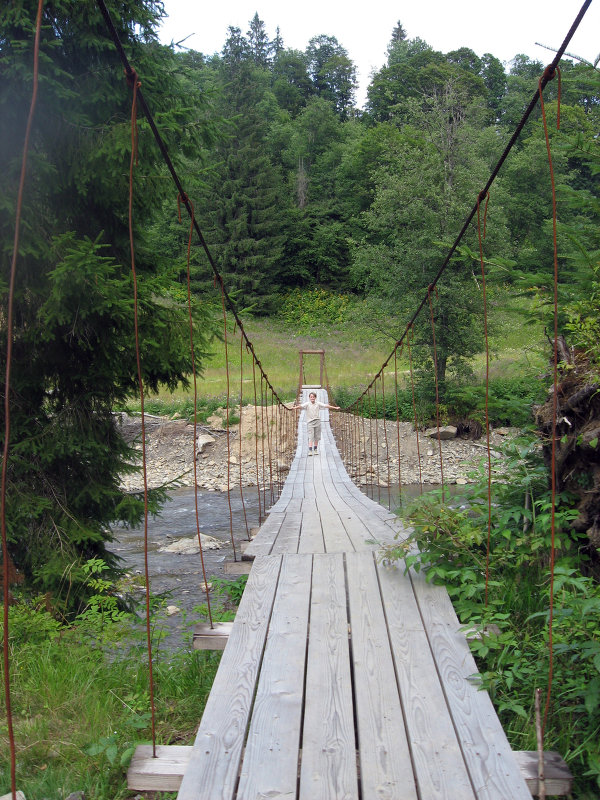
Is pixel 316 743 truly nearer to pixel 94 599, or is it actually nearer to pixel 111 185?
pixel 94 599

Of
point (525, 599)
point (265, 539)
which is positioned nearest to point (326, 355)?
point (265, 539)

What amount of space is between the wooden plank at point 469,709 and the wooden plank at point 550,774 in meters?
0.04

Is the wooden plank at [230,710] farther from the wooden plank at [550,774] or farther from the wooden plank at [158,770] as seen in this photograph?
the wooden plank at [550,774]

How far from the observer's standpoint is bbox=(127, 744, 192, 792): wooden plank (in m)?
1.29

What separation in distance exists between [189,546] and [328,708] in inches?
238

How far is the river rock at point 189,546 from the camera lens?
7090mm

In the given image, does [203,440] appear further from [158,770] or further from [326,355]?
[158,770]

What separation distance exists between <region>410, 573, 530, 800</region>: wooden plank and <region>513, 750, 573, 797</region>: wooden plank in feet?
0.12

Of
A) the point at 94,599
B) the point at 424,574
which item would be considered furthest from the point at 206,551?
the point at 424,574

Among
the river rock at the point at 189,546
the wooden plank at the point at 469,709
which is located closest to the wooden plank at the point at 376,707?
the wooden plank at the point at 469,709

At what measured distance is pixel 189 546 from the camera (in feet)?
23.9

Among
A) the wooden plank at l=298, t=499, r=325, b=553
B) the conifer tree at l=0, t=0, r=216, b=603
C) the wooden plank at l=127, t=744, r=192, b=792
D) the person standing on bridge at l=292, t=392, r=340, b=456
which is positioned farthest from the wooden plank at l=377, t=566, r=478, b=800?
the person standing on bridge at l=292, t=392, r=340, b=456

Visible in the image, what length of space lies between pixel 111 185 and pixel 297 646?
3.09 meters

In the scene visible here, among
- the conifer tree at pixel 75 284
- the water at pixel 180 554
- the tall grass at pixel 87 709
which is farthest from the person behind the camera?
the water at pixel 180 554
